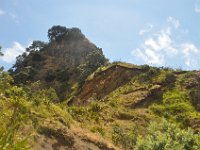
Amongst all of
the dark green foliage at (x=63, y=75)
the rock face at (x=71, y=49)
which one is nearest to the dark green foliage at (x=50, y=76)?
the dark green foliage at (x=63, y=75)

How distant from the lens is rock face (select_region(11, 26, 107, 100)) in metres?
→ 59.3

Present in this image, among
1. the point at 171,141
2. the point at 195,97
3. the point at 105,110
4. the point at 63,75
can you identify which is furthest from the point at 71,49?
the point at 171,141

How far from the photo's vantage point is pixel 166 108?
3403 cm

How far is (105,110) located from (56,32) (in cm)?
4858

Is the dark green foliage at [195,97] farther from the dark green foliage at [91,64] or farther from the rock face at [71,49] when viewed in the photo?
the rock face at [71,49]

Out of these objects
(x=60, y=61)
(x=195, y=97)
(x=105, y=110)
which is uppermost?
(x=60, y=61)

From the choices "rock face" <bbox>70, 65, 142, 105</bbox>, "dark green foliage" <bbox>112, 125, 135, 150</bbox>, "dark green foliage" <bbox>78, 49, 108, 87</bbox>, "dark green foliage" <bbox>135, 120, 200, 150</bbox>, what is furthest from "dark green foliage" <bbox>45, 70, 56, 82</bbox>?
"dark green foliage" <bbox>135, 120, 200, 150</bbox>

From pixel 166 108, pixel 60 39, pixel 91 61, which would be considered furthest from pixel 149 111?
pixel 60 39

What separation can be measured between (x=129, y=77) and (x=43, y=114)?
70.9ft

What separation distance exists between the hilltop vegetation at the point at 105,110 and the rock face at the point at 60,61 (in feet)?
0.82

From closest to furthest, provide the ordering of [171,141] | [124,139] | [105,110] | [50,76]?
[171,141], [124,139], [105,110], [50,76]

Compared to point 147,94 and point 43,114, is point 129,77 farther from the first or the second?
point 43,114

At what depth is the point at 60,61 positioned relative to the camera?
233 ft

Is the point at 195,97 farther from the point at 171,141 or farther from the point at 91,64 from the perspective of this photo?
the point at 91,64
